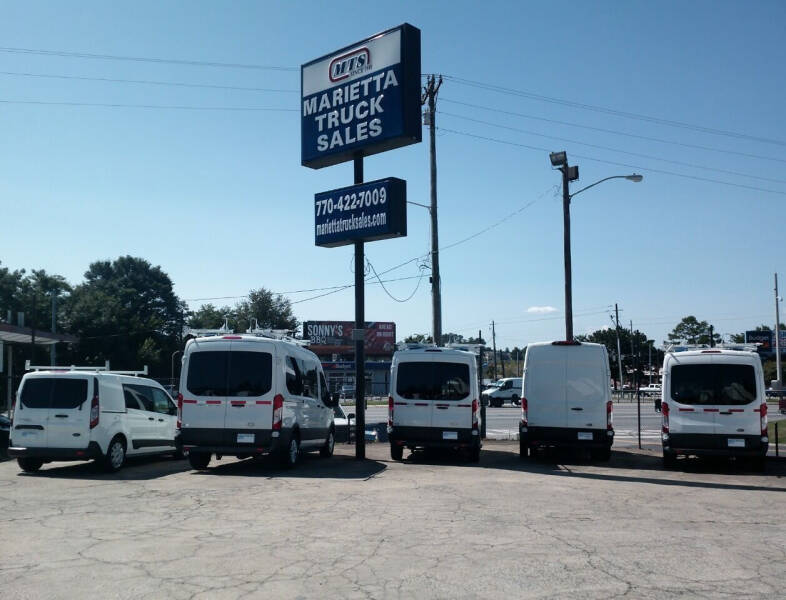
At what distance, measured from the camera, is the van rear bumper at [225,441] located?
14.8m

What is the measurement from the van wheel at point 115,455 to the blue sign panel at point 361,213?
7173 millimetres

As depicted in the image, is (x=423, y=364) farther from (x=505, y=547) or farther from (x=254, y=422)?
(x=505, y=547)

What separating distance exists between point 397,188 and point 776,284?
51.0 m

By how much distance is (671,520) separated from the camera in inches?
386

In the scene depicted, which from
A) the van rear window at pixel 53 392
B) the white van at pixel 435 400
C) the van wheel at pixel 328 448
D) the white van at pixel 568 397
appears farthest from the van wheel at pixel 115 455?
the white van at pixel 568 397

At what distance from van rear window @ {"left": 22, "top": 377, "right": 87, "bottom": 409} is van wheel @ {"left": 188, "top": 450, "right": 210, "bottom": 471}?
236 cm

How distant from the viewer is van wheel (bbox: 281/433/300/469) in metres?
15.5

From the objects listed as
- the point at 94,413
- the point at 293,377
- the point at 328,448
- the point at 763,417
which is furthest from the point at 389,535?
the point at 328,448

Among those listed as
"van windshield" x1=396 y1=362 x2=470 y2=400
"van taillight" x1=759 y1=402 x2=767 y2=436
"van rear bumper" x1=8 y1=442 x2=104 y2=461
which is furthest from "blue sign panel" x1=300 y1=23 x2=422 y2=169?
"van taillight" x1=759 y1=402 x2=767 y2=436

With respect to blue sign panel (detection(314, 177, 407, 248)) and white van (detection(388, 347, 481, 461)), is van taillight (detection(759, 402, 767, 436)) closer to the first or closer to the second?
white van (detection(388, 347, 481, 461))

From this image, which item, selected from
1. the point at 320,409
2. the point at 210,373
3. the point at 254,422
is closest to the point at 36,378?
the point at 210,373

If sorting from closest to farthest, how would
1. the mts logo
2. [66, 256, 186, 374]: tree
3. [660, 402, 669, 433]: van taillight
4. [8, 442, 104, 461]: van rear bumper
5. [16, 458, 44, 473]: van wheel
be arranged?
[8, 442, 104, 461]: van rear bumper → [16, 458, 44, 473]: van wheel → [660, 402, 669, 433]: van taillight → the mts logo → [66, 256, 186, 374]: tree

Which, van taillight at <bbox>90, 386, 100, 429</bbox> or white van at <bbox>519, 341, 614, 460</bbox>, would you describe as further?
white van at <bbox>519, 341, 614, 460</bbox>

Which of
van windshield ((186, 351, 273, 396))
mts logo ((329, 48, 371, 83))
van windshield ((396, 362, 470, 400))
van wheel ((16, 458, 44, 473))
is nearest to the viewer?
van windshield ((186, 351, 273, 396))
